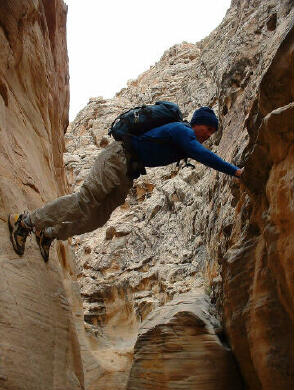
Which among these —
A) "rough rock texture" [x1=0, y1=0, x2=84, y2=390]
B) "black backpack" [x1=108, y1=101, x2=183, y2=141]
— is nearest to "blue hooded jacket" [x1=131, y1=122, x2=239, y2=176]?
"black backpack" [x1=108, y1=101, x2=183, y2=141]

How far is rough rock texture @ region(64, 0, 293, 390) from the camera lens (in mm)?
6355

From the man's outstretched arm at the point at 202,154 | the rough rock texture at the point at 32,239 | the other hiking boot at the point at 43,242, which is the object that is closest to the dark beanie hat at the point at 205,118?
the man's outstretched arm at the point at 202,154

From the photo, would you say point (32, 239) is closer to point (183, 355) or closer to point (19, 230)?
point (19, 230)

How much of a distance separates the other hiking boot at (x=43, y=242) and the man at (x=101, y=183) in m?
0.04

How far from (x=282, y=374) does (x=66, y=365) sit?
3.53 m

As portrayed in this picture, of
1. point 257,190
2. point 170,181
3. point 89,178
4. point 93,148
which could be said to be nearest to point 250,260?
point 257,190

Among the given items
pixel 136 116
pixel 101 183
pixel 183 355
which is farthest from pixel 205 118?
pixel 183 355

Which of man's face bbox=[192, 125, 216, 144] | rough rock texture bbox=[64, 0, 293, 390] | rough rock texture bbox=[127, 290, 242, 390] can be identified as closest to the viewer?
rough rock texture bbox=[64, 0, 293, 390]

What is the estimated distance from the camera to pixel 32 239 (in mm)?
7977

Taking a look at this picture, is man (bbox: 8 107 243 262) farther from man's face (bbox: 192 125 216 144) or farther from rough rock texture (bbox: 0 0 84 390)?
rough rock texture (bbox: 0 0 84 390)

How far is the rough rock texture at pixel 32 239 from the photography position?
657 centimetres

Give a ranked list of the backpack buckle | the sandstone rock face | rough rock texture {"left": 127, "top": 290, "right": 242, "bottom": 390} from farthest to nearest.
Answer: rough rock texture {"left": 127, "top": 290, "right": 242, "bottom": 390} < the backpack buckle < the sandstone rock face

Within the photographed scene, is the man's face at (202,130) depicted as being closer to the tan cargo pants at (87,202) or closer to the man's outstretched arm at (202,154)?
the man's outstretched arm at (202,154)

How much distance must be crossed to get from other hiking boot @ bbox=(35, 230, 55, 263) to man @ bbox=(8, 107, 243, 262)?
37mm
